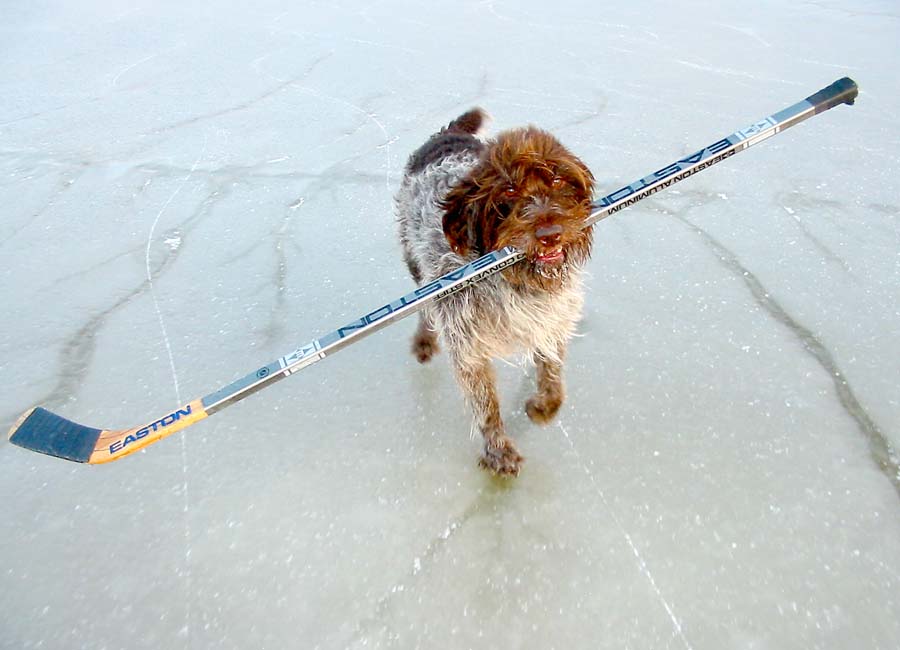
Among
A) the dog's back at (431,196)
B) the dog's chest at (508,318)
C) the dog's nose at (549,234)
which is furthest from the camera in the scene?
the dog's back at (431,196)

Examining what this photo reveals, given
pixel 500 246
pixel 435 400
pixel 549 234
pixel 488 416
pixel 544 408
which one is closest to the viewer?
pixel 549 234

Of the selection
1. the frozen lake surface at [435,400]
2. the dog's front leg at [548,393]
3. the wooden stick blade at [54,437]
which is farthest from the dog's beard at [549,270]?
the wooden stick blade at [54,437]

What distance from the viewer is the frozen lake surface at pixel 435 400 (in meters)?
1.77

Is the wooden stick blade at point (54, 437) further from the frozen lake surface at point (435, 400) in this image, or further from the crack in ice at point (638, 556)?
the crack in ice at point (638, 556)

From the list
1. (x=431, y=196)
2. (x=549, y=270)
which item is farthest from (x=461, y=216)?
(x=431, y=196)

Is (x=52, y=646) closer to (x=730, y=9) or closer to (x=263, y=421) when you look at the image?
(x=263, y=421)

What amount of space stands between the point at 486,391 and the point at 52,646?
155cm

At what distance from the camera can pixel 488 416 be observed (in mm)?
2213

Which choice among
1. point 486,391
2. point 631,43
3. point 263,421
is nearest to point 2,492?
point 263,421

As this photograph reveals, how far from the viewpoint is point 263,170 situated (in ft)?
13.8

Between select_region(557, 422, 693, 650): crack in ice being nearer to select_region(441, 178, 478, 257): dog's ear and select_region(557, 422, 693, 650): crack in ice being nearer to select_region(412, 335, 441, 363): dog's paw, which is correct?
select_region(412, 335, 441, 363): dog's paw

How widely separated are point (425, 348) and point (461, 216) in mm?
949

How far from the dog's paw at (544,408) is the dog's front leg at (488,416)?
0.15 metres

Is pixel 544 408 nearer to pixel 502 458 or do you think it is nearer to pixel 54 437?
pixel 502 458
